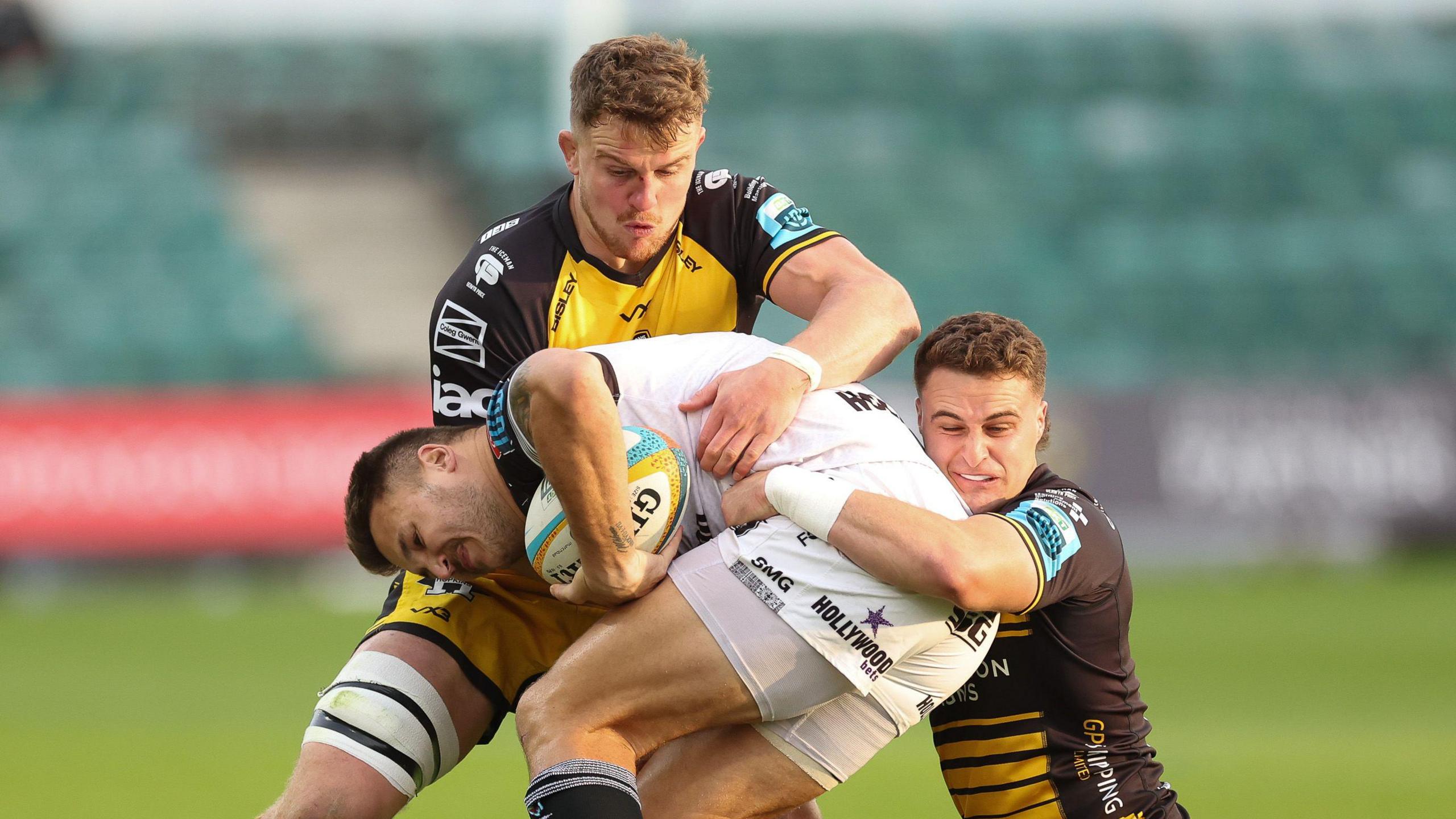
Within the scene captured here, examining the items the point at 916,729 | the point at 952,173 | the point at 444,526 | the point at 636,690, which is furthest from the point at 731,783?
the point at 952,173

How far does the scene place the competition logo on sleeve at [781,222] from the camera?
16.5ft

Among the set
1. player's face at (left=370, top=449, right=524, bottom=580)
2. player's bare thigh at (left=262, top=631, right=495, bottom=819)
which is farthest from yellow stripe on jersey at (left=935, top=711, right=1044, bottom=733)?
player's bare thigh at (left=262, top=631, right=495, bottom=819)

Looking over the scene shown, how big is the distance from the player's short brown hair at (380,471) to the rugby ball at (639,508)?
352 millimetres

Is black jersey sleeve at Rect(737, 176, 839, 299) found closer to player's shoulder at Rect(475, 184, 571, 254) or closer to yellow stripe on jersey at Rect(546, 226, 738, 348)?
yellow stripe on jersey at Rect(546, 226, 738, 348)

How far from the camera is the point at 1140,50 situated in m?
25.8

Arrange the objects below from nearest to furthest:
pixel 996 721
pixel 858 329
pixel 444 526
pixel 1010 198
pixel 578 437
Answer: pixel 578 437 < pixel 444 526 < pixel 996 721 < pixel 858 329 < pixel 1010 198

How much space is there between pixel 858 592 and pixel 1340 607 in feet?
34.8

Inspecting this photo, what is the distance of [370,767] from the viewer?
15.2ft

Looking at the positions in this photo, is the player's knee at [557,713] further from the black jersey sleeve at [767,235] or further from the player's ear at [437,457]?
the black jersey sleeve at [767,235]

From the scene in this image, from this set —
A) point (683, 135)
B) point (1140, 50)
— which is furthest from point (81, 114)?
point (683, 135)

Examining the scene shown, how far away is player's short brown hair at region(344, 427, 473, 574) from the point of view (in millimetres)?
4277

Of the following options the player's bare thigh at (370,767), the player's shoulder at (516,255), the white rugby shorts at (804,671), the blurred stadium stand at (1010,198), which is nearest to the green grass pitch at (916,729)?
the blurred stadium stand at (1010,198)

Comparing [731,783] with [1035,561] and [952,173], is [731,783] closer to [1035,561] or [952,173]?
[1035,561]

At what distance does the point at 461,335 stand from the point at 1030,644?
6.18 feet
